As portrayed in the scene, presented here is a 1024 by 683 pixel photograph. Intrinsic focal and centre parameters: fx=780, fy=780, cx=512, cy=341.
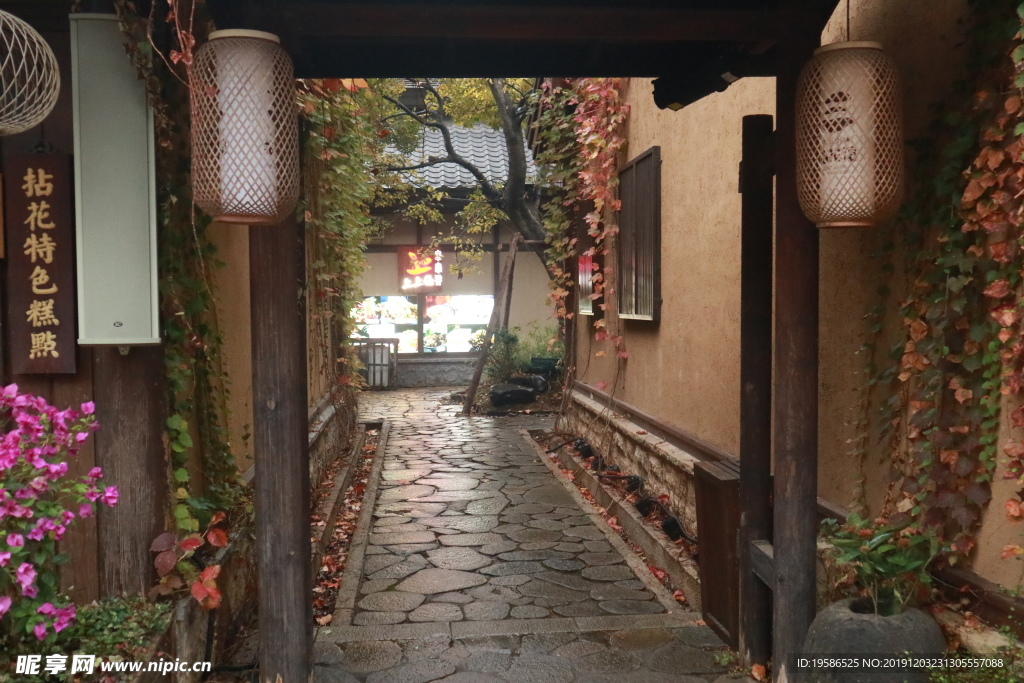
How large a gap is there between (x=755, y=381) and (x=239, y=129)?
3.22 meters

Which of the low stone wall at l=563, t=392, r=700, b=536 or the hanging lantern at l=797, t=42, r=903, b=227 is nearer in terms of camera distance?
the hanging lantern at l=797, t=42, r=903, b=227

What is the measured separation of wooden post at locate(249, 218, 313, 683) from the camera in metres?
3.92

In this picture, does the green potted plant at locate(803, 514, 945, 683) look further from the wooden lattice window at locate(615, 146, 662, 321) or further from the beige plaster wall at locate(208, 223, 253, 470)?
the wooden lattice window at locate(615, 146, 662, 321)

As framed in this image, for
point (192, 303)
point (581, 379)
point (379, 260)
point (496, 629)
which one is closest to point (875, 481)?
point (496, 629)

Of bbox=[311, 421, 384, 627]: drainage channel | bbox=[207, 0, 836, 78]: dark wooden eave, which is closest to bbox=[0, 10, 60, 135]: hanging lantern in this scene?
bbox=[207, 0, 836, 78]: dark wooden eave

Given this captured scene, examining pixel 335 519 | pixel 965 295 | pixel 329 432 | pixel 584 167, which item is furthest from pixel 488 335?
pixel 965 295

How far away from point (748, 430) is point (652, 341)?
12.6 ft

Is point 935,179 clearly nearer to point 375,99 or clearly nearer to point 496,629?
point 496,629

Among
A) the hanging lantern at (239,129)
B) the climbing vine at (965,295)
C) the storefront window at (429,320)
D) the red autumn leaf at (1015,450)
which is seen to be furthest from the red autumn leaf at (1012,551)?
the storefront window at (429,320)

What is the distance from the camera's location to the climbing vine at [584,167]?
9.76 meters

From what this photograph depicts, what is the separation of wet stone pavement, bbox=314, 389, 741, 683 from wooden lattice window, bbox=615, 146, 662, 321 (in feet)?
7.69

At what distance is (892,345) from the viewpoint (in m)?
4.25

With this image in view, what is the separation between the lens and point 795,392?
4035 millimetres

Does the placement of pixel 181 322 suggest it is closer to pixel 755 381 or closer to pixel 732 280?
pixel 755 381
